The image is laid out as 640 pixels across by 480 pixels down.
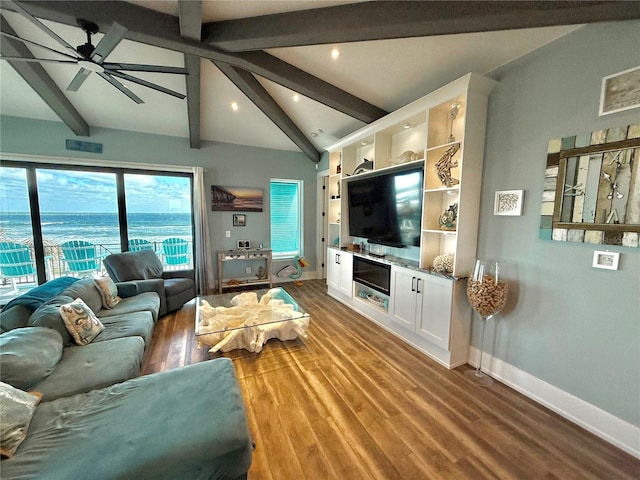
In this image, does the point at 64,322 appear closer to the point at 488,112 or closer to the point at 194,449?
the point at 194,449

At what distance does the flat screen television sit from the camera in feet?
9.50

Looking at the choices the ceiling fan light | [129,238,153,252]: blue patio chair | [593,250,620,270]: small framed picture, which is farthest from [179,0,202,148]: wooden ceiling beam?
[593,250,620,270]: small framed picture

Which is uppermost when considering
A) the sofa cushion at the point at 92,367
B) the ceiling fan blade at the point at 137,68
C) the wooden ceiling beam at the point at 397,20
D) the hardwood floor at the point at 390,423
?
the wooden ceiling beam at the point at 397,20

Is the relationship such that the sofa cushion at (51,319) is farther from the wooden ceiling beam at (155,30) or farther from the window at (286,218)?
the window at (286,218)

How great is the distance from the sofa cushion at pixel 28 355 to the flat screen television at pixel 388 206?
3210mm

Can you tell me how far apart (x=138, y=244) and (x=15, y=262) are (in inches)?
59.1

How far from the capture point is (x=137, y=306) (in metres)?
2.82

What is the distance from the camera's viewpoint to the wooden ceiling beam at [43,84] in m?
2.44

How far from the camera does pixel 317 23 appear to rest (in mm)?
2033

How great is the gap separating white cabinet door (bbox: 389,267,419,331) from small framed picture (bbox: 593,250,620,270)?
A: 1335 millimetres

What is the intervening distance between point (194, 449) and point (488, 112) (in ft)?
10.5

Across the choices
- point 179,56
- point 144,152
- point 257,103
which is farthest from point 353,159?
point 144,152

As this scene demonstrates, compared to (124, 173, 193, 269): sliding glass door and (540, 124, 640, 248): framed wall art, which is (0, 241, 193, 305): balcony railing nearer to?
(124, 173, 193, 269): sliding glass door

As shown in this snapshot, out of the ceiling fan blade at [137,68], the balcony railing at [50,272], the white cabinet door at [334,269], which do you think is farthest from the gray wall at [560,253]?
the balcony railing at [50,272]
